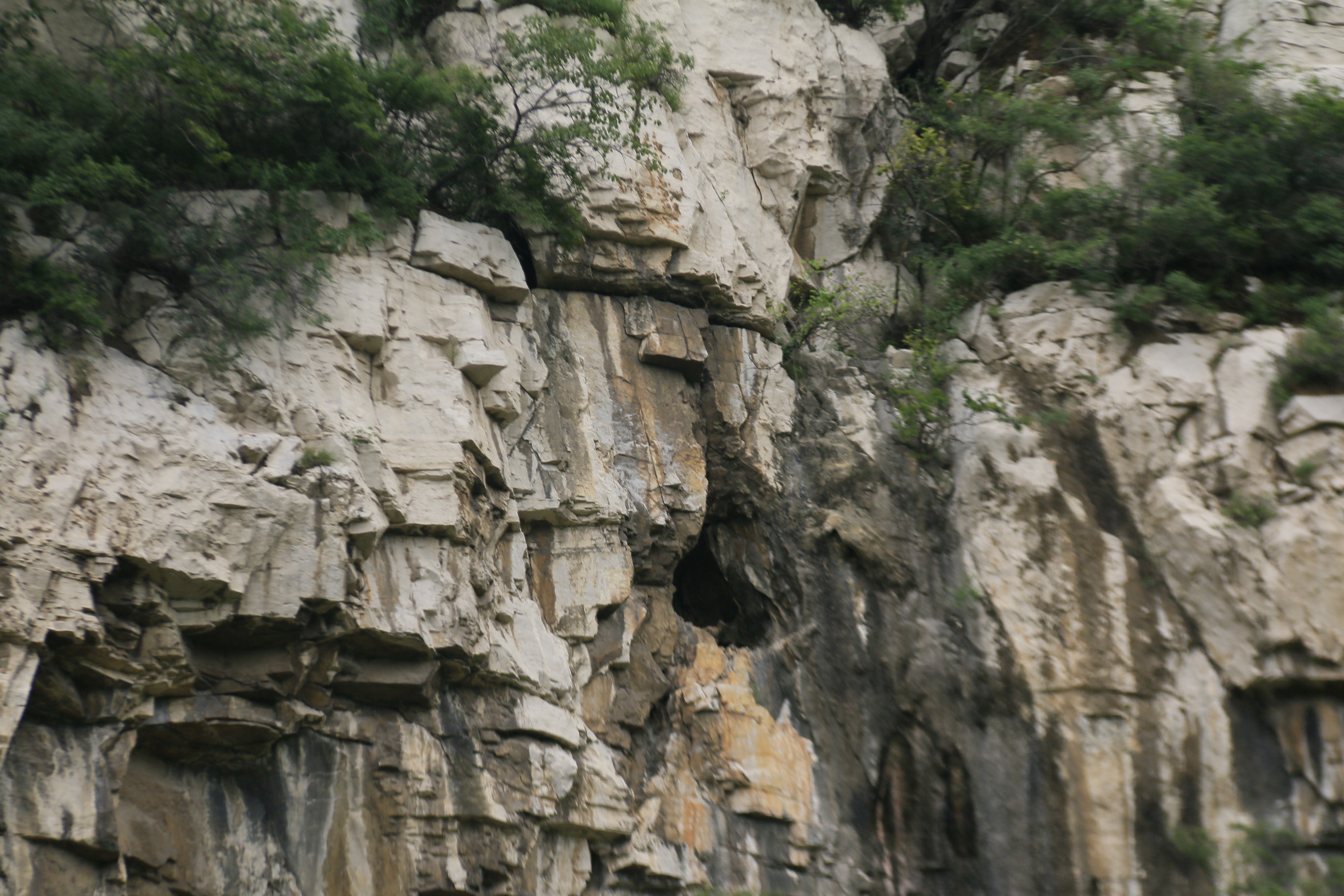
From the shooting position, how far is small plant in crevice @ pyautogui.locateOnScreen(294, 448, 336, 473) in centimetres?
884

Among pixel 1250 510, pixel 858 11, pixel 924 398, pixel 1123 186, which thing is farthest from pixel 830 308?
pixel 858 11

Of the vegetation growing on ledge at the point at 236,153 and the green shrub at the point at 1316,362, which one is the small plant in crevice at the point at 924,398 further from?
the vegetation growing on ledge at the point at 236,153

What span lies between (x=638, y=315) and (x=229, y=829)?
7.47 metres

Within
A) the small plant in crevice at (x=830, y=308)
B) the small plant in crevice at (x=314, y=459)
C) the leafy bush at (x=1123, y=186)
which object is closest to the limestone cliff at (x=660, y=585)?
the small plant in crevice at (x=314, y=459)

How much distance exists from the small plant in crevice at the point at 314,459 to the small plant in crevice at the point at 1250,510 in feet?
31.9

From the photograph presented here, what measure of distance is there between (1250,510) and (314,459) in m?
10.0

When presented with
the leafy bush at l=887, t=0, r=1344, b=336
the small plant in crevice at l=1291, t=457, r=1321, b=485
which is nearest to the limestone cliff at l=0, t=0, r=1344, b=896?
the small plant in crevice at l=1291, t=457, r=1321, b=485

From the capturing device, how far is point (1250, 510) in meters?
10.7

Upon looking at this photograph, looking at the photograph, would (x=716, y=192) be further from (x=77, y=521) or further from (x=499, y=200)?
(x=77, y=521)

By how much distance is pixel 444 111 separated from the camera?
37.1ft

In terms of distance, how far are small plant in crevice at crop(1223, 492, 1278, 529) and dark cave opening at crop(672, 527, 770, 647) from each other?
219 inches

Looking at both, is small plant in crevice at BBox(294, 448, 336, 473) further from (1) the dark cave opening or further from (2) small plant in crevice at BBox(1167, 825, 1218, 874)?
(2) small plant in crevice at BBox(1167, 825, 1218, 874)

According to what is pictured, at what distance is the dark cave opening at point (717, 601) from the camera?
499 inches

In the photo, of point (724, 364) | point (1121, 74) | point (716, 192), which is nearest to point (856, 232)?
point (716, 192)
